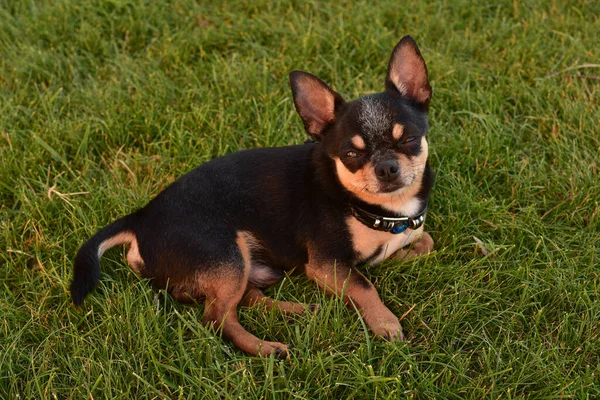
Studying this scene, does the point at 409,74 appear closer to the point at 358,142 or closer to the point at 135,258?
the point at 358,142

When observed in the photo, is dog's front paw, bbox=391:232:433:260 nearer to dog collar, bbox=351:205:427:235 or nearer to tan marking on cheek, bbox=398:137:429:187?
dog collar, bbox=351:205:427:235

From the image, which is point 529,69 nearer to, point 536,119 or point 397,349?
point 536,119

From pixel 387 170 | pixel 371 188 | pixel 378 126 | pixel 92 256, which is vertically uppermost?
pixel 378 126

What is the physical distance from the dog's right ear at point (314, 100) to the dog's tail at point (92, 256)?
106 cm

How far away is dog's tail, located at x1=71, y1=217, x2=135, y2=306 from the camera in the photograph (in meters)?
2.96

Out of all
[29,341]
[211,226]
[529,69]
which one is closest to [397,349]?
[211,226]

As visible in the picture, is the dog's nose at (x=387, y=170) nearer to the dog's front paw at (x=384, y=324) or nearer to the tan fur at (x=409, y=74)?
the tan fur at (x=409, y=74)

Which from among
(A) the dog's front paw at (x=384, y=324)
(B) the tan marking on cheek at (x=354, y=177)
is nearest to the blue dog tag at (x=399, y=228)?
(B) the tan marking on cheek at (x=354, y=177)

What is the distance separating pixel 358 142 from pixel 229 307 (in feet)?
3.24

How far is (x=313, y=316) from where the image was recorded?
2881 millimetres

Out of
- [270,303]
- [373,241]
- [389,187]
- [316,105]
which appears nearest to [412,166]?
[389,187]

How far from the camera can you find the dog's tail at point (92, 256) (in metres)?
2.96

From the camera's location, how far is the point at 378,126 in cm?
295

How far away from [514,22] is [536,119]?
55.0 inches
